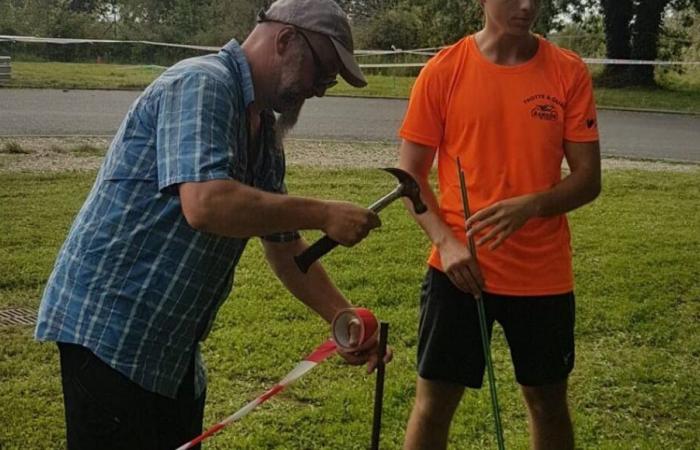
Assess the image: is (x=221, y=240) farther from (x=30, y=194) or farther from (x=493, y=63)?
(x=30, y=194)

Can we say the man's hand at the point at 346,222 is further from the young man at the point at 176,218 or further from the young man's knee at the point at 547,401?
the young man's knee at the point at 547,401

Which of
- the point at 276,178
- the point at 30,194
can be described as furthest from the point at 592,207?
the point at 276,178

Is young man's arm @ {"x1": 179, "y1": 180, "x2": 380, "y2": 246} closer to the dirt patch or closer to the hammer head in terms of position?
the hammer head

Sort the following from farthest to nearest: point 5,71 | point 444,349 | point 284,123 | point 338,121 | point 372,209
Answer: point 5,71
point 338,121
point 444,349
point 284,123
point 372,209

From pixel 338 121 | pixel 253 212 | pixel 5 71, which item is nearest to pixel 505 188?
pixel 253 212

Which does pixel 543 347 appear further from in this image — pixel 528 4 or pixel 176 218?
pixel 176 218

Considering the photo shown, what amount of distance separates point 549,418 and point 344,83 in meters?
17.3

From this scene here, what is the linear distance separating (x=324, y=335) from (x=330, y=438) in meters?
1.13

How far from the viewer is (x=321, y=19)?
1940mm

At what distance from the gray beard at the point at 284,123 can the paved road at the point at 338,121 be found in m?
10.5

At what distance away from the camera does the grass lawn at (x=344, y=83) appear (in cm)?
1886

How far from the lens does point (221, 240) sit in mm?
1988

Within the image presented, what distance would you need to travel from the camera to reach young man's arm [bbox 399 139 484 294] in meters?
2.62

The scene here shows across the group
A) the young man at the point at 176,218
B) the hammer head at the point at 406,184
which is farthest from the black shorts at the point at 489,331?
the young man at the point at 176,218
